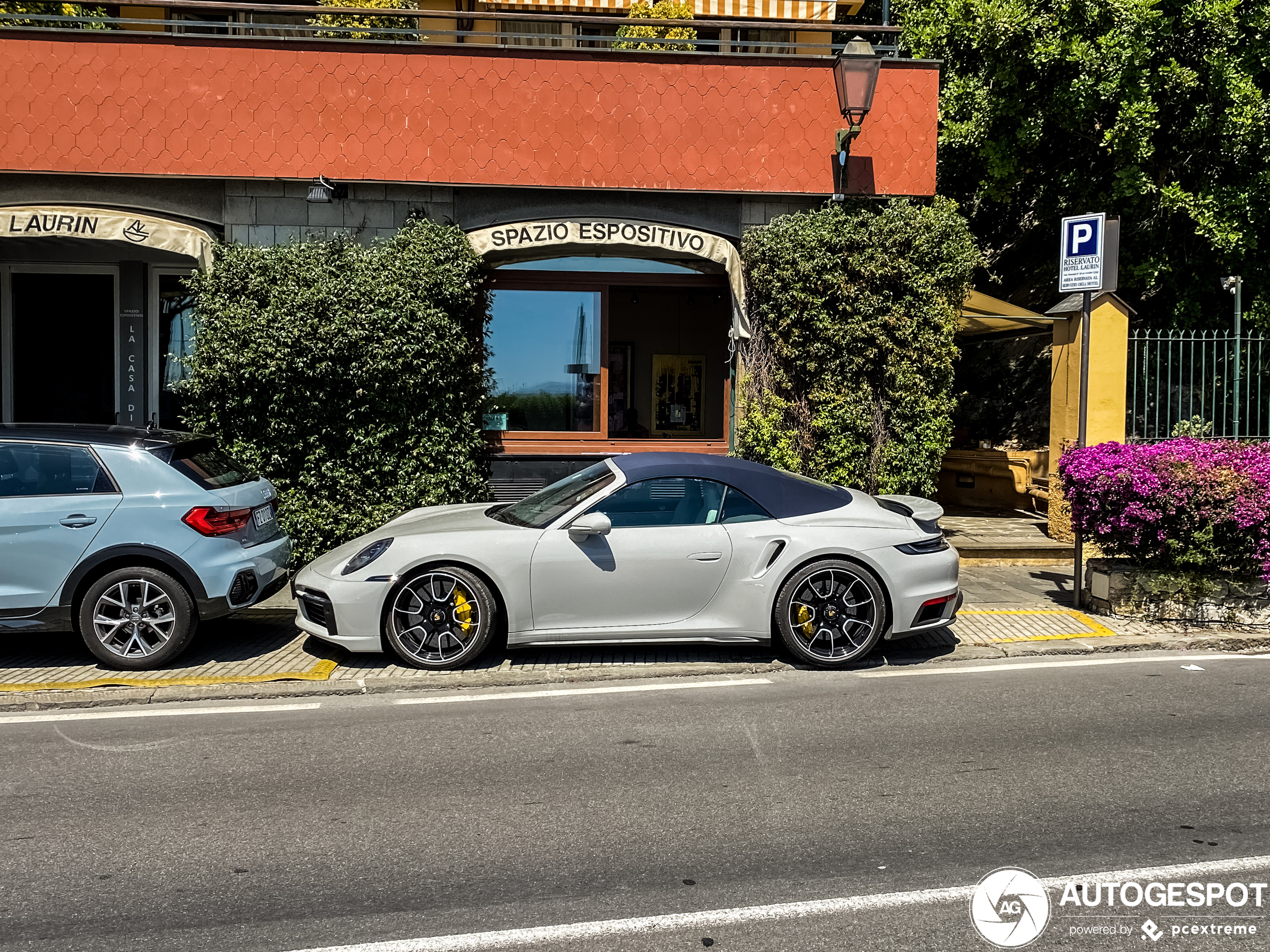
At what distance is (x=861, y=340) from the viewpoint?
1086cm

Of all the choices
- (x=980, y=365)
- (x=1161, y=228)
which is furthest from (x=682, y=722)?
(x=980, y=365)

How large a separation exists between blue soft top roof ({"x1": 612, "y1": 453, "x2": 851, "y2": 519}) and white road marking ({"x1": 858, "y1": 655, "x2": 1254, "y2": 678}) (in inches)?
47.0

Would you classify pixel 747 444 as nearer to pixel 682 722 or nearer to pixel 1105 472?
pixel 1105 472

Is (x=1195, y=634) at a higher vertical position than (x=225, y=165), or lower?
lower

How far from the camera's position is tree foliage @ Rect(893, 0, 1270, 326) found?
1365 cm

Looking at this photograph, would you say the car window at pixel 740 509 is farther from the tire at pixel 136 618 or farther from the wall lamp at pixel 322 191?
the wall lamp at pixel 322 191

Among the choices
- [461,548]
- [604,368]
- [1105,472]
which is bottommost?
[461,548]

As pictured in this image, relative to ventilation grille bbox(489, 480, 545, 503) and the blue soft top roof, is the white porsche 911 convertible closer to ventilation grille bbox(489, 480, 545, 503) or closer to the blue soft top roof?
the blue soft top roof

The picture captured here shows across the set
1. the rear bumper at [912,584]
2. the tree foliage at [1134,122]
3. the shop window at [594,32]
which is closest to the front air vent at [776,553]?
the rear bumper at [912,584]

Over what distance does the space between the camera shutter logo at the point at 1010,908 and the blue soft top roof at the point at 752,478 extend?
11.6ft

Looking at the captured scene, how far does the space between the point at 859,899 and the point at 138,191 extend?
10.3 m

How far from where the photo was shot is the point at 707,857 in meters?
4.03

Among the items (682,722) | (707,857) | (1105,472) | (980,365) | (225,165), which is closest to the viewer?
(707,857)

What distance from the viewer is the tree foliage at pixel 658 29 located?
40.4ft
